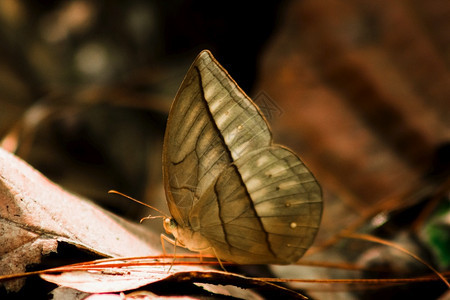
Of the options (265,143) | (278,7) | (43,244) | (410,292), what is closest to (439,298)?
(410,292)

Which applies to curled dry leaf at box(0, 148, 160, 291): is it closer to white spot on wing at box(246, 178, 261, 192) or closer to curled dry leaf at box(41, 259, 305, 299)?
curled dry leaf at box(41, 259, 305, 299)

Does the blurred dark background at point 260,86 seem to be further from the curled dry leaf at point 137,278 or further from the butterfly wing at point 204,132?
the curled dry leaf at point 137,278

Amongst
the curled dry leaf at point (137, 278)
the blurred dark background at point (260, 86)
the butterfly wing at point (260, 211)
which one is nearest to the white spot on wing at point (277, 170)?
the butterfly wing at point (260, 211)

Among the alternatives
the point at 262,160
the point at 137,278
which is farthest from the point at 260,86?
the point at 137,278

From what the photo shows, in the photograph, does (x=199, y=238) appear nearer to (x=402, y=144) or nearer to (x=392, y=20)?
(x=402, y=144)

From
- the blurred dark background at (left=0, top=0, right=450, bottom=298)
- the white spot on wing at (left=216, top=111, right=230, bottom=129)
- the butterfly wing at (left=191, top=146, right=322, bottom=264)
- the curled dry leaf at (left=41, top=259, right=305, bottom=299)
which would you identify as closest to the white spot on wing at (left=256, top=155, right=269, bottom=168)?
the butterfly wing at (left=191, top=146, right=322, bottom=264)

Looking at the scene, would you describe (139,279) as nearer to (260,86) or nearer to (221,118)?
(221,118)
